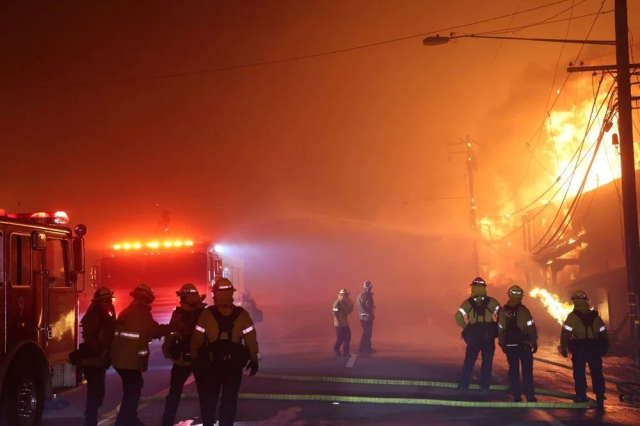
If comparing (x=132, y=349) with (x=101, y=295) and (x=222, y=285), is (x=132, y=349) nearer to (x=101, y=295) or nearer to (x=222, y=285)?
(x=101, y=295)

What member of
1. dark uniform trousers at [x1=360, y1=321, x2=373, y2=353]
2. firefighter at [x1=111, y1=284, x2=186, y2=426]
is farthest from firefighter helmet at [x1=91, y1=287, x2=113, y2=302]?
dark uniform trousers at [x1=360, y1=321, x2=373, y2=353]

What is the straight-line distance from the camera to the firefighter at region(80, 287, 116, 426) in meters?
7.95

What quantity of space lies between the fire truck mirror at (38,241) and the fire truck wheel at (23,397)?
1368mm

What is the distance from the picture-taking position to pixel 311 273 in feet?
251

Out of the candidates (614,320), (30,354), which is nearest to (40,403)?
(30,354)

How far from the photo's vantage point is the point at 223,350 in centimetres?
690

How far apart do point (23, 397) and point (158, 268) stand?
8.98 meters

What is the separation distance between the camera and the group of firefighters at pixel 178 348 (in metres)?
6.94

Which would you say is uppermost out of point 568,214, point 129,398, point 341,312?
point 568,214

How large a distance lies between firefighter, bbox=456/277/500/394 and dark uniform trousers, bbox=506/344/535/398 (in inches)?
23.6

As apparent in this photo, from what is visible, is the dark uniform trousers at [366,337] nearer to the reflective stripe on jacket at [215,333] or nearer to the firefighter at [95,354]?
the firefighter at [95,354]

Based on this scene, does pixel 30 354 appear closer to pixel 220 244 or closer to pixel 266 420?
pixel 266 420

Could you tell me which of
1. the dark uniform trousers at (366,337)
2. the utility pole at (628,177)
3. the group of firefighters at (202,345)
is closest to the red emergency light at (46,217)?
the group of firefighters at (202,345)

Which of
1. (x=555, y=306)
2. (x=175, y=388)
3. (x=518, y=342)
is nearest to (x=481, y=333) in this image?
(x=518, y=342)
